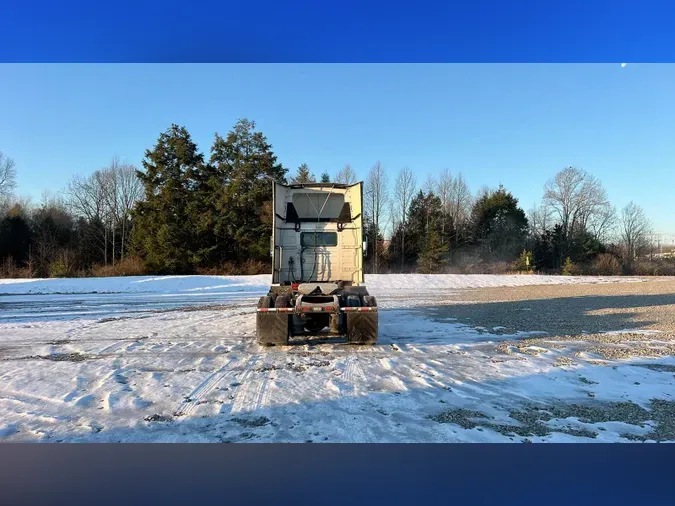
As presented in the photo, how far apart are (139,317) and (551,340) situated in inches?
415

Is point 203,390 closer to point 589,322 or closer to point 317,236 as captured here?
point 317,236

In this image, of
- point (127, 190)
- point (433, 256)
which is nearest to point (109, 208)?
point (127, 190)

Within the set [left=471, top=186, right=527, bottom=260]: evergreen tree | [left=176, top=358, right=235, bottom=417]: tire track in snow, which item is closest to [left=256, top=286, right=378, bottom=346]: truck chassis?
[left=176, top=358, right=235, bottom=417]: tire track in snow

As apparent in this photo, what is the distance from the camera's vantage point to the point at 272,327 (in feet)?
26.3

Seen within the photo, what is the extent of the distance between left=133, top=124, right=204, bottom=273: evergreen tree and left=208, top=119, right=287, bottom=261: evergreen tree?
1.75 m

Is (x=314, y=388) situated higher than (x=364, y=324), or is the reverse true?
(x=364, y=324)

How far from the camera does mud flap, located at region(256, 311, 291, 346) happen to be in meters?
8.00

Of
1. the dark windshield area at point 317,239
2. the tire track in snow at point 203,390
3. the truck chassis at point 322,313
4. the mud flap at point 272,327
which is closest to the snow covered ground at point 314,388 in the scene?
the tire track in snow at point 203,390

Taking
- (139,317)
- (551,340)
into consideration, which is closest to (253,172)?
(139,317)

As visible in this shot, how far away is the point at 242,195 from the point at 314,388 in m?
29.6

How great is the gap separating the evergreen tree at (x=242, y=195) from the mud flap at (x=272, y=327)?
25.1m

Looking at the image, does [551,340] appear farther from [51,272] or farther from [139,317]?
[51,272]

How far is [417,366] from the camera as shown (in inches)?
256

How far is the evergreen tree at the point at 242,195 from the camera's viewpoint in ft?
110
